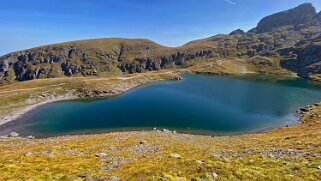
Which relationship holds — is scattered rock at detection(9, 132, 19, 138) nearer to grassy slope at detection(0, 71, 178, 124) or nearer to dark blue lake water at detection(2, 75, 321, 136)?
dark blue lake water at detection(2, 75, 321, 136)

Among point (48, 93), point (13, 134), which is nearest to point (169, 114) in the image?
point (13, 134)

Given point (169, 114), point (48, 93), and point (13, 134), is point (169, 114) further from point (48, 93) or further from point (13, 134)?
point (48, 93)

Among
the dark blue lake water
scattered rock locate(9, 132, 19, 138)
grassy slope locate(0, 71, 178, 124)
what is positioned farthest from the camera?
grassy slope locate(0, 71, 178, 124)

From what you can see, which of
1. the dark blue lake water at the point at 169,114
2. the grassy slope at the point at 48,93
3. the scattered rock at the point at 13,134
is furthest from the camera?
the grassy slope at the point at 48,93

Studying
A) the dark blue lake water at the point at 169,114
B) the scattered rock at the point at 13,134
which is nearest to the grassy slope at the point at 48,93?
the dark blue lake water at the point at 169,114

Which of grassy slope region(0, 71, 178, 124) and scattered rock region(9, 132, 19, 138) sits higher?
grassy slope region(0, 71, 178, 124)

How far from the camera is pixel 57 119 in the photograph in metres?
96.2

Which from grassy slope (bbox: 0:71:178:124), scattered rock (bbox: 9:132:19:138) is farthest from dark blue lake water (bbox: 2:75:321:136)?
grassy slope (bbox: 0:71:178:124)

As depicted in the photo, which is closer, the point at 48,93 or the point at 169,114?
the point at 169,114

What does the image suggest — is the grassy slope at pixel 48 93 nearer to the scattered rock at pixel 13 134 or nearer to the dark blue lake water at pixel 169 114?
the dark blue lake water at pixel 169 114

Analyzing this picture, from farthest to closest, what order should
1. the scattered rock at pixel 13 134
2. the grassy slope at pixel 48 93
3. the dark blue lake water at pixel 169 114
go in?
the grassy slope at pixel 48 93 → the dark blue lake water at pixel 169 114 → the scattered rock at pixel 13 134

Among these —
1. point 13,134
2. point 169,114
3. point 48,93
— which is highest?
point 48,93

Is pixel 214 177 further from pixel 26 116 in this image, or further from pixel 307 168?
Answer: pixel 26 116

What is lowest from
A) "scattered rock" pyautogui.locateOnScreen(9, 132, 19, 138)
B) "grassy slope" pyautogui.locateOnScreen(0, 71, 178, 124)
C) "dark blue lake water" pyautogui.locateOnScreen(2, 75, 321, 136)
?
"scattered rock" pyautogui.locateOnScreen(9, 132, 19, 138)
